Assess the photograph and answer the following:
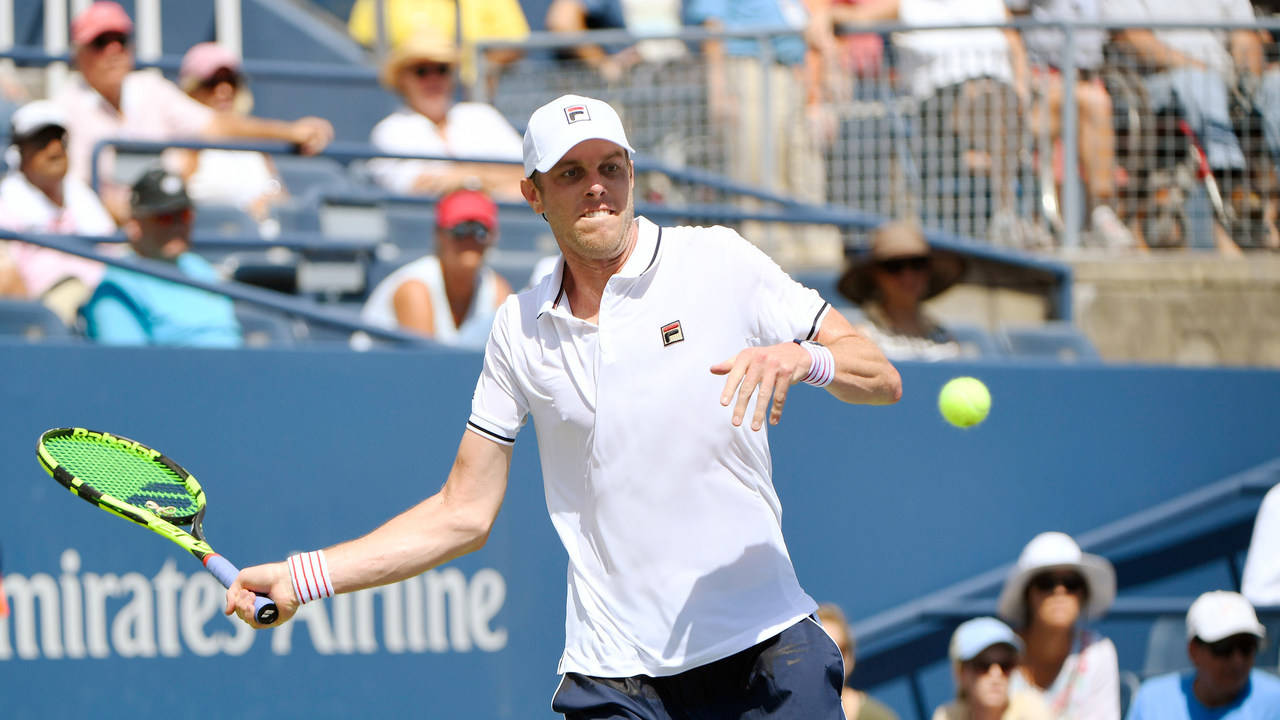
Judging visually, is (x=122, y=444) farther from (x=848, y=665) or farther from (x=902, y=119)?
(x=902, y=119)

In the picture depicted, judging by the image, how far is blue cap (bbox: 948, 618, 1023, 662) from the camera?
5.09m

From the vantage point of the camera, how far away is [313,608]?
17.2ft

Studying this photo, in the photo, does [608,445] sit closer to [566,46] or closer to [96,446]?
[96,446]

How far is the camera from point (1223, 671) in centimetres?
503

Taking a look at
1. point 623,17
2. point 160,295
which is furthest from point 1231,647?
point 623,17

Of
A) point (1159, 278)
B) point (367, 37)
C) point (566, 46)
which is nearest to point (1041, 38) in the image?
point (1159, 278)

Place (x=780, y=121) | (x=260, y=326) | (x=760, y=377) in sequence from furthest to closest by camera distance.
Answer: (x=780, y=121) → (x=260, y=326) → (x=760, y=377)

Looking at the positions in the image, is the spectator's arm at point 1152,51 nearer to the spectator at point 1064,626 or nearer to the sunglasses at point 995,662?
the spectator at point 1064,626

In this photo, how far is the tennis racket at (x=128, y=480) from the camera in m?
3.36

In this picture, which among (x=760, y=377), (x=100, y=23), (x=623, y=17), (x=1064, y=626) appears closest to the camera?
(x=760, y=377)

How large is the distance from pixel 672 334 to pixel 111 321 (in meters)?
2.90

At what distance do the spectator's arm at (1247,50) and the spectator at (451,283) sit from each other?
3.65m

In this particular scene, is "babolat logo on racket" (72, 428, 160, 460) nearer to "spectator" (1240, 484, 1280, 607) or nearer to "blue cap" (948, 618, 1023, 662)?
"blue cap" (948, 618, 1023, 662)

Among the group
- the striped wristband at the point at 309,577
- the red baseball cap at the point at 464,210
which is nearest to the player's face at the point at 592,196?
the striped wristband at the point at 309,577
